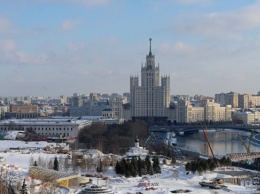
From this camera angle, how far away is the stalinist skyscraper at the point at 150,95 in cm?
4775

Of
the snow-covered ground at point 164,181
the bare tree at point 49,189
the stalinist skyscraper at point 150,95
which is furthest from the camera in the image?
the stalinist skyscraper at point 150,95

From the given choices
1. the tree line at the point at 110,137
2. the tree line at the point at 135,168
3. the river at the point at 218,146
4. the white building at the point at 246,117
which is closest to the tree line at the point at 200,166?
the tree line at the point at 135,168

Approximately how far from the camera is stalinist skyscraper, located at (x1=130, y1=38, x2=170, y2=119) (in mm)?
47750

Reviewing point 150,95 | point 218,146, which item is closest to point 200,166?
point 218,146

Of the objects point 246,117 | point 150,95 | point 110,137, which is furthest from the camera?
point 246,117

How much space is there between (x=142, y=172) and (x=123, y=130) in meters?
17.3

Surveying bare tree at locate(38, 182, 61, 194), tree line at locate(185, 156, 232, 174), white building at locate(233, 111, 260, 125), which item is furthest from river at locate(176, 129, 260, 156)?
white building at locate(233, 111, 260, 125)

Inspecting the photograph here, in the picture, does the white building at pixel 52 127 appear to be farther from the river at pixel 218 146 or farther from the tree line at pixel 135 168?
the tree line at pixel 135 168

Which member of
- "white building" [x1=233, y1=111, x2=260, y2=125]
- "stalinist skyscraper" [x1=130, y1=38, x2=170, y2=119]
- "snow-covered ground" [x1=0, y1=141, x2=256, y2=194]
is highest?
"stalinist skyscraper" [x1=130, y1=38, x2=170, y2=119]

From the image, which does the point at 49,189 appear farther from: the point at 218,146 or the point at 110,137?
the point at 218,146

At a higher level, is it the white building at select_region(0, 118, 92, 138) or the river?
the white building at select_region(0, 118, 92, 138)

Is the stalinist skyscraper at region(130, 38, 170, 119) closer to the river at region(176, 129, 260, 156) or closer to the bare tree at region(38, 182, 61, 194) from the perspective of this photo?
the river at region(176, 129, 260, 156)

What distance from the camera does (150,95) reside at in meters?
47.9

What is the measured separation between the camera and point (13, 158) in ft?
59.3
